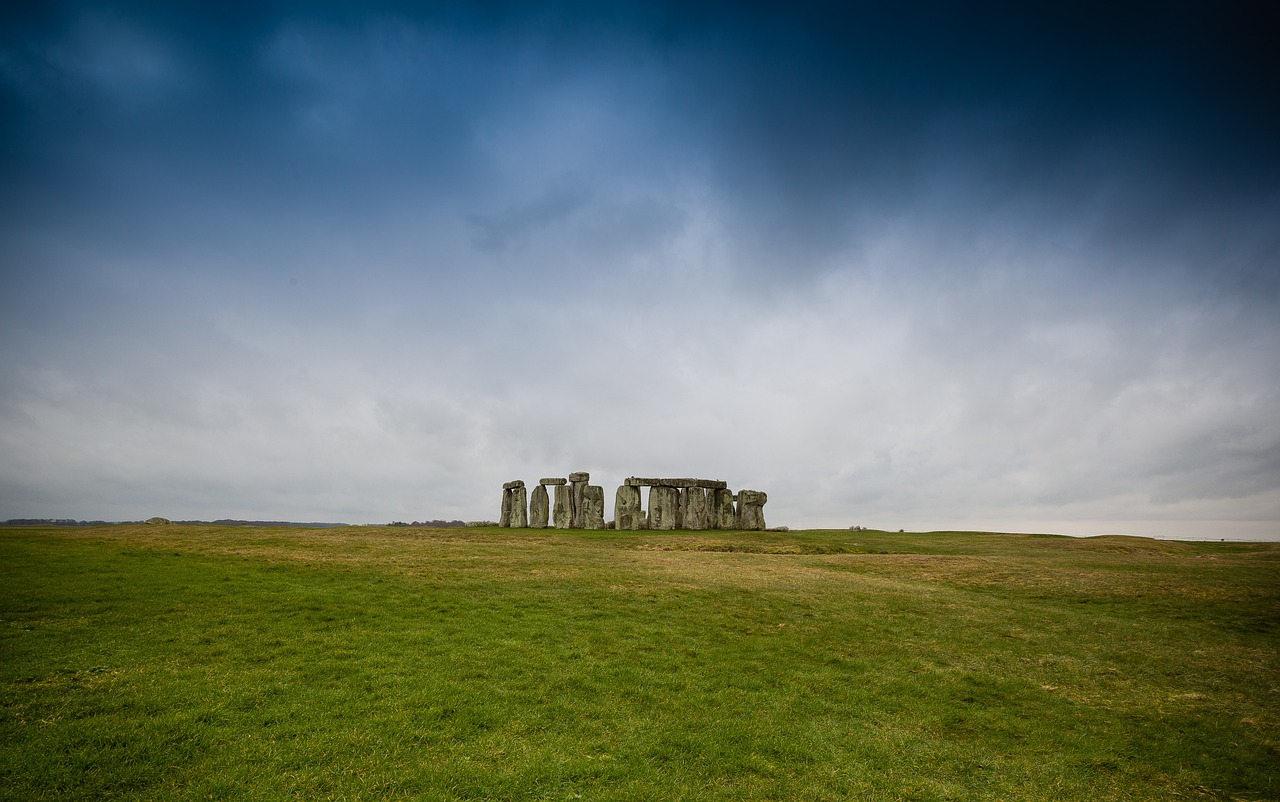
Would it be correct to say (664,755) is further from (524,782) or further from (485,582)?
(485,582)

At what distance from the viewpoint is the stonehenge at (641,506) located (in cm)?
4016

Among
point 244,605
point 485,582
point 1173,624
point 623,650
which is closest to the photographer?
point 623,650

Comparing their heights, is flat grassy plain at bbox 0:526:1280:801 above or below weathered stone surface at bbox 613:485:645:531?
below

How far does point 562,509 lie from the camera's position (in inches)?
1583

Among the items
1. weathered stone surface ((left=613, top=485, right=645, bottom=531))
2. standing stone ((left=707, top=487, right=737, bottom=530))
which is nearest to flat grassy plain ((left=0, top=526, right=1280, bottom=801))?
weathered stone surface ((left=613, top=485, right=645, bottom=531))

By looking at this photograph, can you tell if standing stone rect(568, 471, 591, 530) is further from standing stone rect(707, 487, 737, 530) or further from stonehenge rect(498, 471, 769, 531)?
standing stone rect(707, 487, 737, 530)

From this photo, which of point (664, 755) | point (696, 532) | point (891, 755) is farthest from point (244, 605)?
point (696, 532)

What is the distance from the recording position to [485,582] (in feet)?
59.0

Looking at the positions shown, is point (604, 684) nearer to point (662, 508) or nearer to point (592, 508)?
point (592, 508)

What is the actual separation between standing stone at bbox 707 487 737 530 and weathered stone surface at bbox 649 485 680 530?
9.88ft

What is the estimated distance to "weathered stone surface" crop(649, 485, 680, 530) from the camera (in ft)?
133

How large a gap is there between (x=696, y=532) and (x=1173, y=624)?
25.5m

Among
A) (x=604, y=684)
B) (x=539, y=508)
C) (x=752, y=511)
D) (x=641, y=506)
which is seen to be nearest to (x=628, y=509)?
(x=641, y=506)

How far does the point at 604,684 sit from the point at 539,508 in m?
31.4
